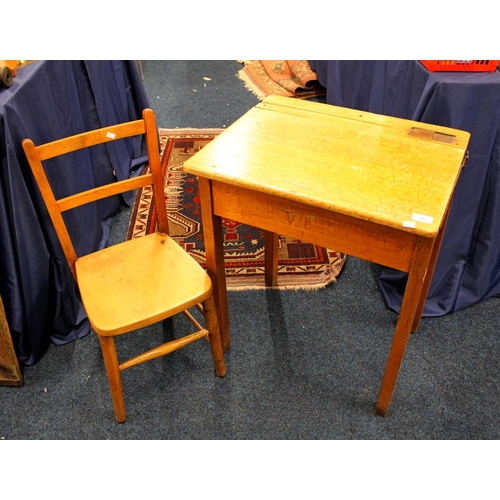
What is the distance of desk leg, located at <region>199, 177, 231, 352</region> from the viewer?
1.35 meters

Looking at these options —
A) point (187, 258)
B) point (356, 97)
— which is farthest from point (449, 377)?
point (356, 97)

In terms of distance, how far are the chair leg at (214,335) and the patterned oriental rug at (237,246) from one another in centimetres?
45

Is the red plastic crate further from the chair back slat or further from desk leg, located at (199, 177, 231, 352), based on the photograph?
the chair back slat

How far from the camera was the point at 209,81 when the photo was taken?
153 inches

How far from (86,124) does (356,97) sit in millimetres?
1532

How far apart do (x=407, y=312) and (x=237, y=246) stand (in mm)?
1110

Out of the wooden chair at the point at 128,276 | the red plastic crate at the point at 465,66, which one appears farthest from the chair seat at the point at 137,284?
the red plastic crate at the point at 465,66

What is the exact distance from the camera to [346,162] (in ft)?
4.21

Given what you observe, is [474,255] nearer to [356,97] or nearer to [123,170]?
[356,97]

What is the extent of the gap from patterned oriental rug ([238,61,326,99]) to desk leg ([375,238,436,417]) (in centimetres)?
261

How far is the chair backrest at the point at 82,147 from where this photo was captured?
4.37 ft

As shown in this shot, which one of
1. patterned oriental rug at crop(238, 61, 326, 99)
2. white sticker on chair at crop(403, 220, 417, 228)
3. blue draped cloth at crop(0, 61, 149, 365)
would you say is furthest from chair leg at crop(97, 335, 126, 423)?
patterned oriental rug at crop(238, 61, 326, 99)

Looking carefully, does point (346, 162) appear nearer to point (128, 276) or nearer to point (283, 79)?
point (128, 276)

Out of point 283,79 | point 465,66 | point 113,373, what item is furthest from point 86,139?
point 283,79
